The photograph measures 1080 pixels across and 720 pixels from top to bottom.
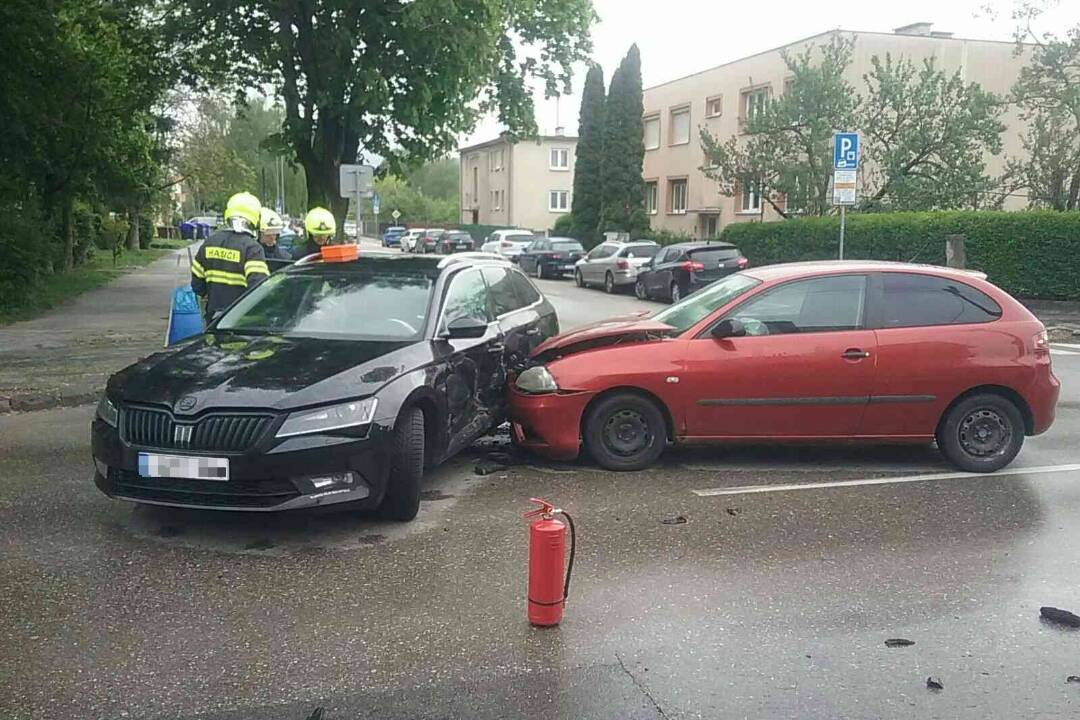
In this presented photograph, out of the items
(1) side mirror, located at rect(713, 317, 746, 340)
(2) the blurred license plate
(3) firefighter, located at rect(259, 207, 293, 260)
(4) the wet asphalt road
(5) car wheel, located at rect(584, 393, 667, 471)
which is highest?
(3) firefighter, located at rect(259, 207, 293, 260)

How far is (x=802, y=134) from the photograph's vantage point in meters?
24.0

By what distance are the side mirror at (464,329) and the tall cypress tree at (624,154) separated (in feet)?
118

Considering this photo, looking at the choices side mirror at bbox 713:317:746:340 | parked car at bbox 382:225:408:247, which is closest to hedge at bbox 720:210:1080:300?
side mirror at bbox 713:317:746:340

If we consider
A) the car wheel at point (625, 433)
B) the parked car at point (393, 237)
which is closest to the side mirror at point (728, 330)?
the car wheel at point (625, 433)

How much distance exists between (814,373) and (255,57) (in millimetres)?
16922

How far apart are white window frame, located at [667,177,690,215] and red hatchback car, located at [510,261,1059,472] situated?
109 feet

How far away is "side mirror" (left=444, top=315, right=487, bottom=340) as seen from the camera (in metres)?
6.22

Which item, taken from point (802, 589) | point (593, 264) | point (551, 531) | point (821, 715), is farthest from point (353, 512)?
point (593, 264)

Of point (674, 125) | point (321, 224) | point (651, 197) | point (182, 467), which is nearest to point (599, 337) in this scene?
point (182, 467)

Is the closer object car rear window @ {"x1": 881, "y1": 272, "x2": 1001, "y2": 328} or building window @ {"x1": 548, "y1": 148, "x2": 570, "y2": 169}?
car rear window @ {"x1": 881, "y1": 272, "x2": 1001, "y2": 328}

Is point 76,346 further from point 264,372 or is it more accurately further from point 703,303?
point 703,303

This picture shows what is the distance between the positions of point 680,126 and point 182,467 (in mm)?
37739

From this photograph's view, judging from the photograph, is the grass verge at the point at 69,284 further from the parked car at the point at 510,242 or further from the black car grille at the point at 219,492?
the parked car at the point at 510,242

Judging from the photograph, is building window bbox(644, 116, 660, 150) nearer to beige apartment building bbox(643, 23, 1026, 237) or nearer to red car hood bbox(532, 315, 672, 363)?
beige apartment building bbox(643, 23, 1026, 237)
